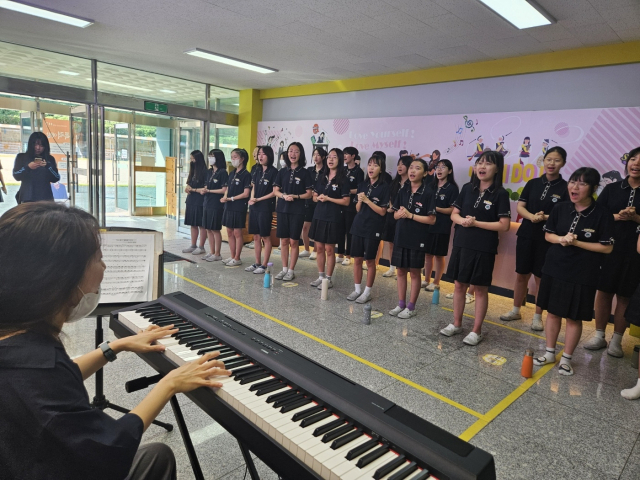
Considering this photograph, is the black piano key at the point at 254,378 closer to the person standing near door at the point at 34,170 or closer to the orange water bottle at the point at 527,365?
the orange water bottle at the point at 527,365

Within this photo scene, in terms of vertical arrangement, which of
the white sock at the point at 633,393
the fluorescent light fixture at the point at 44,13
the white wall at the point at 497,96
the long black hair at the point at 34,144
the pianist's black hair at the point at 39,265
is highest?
the fluorescent light fixture at the point at 44,13

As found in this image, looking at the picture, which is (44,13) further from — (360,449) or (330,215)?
(360,449)

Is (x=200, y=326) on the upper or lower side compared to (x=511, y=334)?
upper

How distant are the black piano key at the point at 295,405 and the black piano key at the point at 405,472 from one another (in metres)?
0.36

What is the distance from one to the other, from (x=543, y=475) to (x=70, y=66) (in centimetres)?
928


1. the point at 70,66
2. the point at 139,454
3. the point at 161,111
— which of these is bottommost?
the point at 139,454

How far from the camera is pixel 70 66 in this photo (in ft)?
25.7

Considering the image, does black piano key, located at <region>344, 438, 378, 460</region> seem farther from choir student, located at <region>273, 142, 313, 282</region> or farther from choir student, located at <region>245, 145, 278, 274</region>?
choir student, located at <region>245, 145, 278, 274</region>

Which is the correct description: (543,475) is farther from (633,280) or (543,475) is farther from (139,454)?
(633,280)

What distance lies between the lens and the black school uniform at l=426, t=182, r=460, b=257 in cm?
553

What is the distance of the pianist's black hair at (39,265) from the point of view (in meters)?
0.95

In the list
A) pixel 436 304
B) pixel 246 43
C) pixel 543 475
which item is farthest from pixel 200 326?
pixel 246 43

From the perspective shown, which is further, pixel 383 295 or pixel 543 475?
pixel 383 295

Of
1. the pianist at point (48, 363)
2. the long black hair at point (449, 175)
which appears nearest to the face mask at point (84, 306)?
the pianist at point (48, 363)
